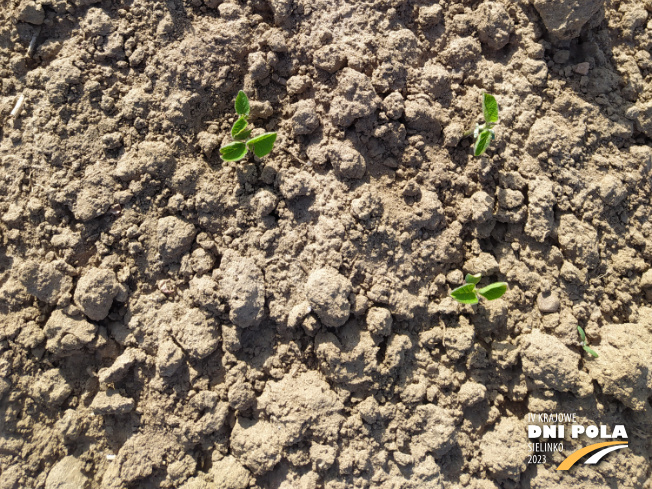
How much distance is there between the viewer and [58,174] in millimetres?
1898

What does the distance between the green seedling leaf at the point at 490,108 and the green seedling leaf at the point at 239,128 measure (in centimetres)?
102

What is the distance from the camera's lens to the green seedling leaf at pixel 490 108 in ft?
6.12


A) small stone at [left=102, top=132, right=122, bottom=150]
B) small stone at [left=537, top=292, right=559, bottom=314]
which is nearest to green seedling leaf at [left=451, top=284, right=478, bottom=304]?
small stone at [left=537, top=292, right=559, bottom=314]

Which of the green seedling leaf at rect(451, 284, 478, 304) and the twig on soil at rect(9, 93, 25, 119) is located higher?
the twig on soil at rect(9, 93, 25, 119)

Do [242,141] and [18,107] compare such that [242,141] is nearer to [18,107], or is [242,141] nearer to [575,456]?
[18,107]

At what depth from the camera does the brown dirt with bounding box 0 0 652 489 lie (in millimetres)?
1818

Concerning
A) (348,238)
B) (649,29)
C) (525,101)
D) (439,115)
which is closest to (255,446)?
(348,238)

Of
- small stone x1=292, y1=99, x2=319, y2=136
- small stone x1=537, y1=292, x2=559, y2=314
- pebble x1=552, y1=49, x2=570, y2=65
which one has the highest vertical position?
pebble x1=552, y1=49, x2=570, y2=65

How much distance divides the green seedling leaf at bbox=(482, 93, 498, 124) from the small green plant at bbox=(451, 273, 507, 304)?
2.19ft

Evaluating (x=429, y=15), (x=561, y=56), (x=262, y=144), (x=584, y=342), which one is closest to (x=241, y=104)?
(x=262, y=144)

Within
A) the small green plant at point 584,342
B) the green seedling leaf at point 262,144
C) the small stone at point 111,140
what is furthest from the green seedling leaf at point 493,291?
the small stone at point 111,140

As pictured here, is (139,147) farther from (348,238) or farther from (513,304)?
(513,304)

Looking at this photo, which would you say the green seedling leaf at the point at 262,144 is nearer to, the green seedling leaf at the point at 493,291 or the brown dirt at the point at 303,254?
the brown dirt at the point at 303,254

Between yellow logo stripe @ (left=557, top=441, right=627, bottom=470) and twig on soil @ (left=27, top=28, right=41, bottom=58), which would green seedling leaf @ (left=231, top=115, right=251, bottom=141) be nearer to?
twig on soil @ (left=27, top=28, right=41, bottom=58)
